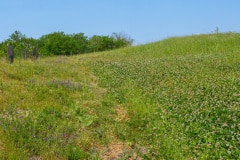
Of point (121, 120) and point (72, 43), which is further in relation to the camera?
point (72, 43)

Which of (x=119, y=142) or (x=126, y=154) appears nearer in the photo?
(x=126, y=154)

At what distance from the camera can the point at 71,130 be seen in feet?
27.0

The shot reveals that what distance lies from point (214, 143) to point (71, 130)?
3.39 meters

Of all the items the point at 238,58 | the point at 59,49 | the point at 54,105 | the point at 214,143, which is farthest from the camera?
the point at 59,49

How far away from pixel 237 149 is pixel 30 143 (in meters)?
4.26

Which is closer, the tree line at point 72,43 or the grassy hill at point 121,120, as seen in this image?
the grassy hill at point 121,120

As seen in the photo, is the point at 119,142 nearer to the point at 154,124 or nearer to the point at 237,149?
the point at 154,124

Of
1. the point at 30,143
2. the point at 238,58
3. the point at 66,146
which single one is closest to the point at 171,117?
the point at 66,146

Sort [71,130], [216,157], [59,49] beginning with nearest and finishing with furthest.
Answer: [216,157], [71,130], [59,49]

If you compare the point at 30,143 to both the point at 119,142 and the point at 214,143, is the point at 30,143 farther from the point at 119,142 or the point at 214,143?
the point at 214,143

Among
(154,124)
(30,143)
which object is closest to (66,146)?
(30,143)

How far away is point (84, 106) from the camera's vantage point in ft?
35.6

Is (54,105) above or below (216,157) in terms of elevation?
above

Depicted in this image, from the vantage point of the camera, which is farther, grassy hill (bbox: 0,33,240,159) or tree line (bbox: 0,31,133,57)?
tree line (bbox: 0,31,133,57)
